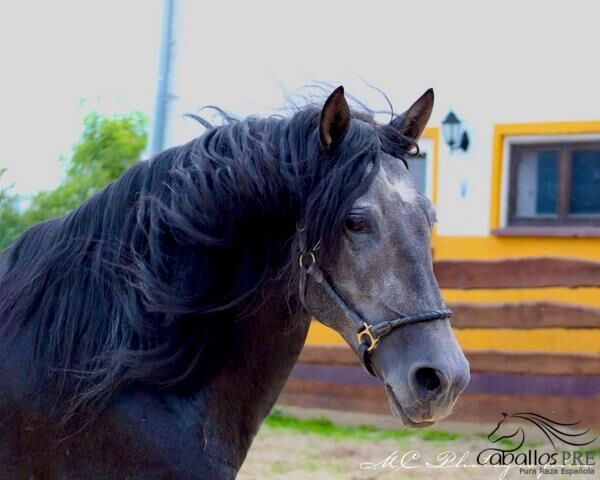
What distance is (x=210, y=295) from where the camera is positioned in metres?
3.24

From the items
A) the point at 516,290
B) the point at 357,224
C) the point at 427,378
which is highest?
the point at 357,224

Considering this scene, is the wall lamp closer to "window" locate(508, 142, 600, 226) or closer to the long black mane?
"window" locate(508, 142, 600, 226)

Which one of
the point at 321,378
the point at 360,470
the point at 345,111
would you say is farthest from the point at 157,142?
the point at 321,378

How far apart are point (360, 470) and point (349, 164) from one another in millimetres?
4551

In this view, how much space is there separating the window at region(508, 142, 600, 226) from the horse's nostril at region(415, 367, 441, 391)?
7217 mm

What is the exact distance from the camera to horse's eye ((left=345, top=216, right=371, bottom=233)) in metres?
3.07

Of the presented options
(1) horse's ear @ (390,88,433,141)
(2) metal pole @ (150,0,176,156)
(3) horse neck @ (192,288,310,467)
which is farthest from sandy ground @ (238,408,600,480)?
(1) horse's ear @ (390,88,433,141)

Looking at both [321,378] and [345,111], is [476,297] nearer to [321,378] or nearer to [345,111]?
[321,378]

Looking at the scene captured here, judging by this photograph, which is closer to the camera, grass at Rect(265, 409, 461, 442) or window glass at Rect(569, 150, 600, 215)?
grass at Rect(265, 409, 461, 442)

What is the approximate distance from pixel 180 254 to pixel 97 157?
9294 millimetres

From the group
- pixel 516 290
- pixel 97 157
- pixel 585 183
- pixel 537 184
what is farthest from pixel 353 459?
pixel 97 157

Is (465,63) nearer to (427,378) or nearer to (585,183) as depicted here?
(585,183)

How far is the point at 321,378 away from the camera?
9.55 metres

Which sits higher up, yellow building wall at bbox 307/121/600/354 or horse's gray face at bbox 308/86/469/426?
horse's gray face at bbox 308/86/469/426
